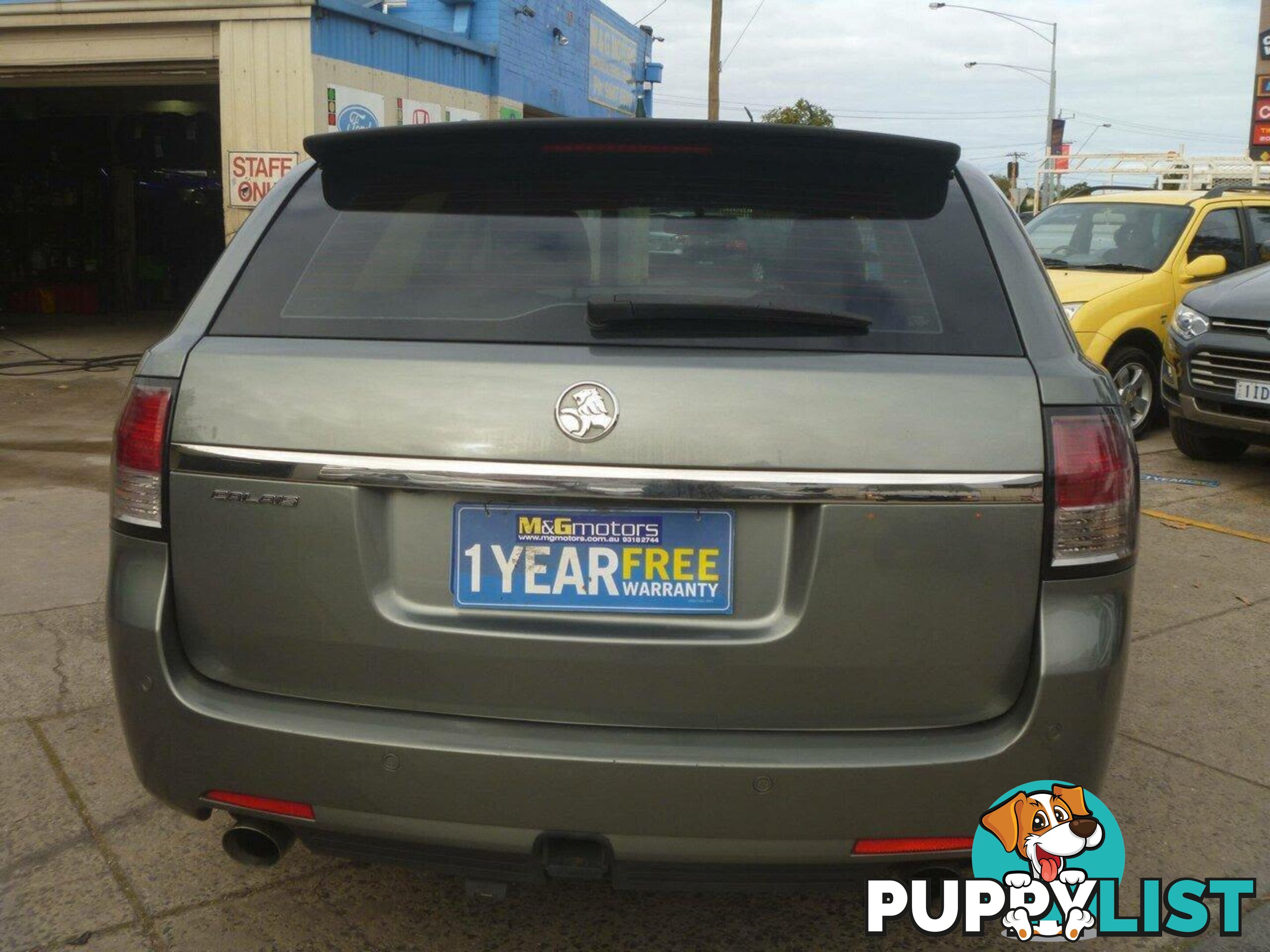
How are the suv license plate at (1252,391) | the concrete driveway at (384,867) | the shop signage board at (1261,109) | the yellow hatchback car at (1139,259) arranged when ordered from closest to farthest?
the concrete driveway at (384,867), the suv license plate at (1252,391), the yellow hatchback car at (1139,259), the shop signage board at (1261,109)

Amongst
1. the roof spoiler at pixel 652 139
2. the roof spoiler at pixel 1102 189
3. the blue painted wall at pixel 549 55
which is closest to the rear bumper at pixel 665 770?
the roof spoiler at pixel 652 139

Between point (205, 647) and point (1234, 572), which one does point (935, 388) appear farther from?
point (1234, 572)

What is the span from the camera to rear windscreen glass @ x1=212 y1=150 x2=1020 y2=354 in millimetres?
2170

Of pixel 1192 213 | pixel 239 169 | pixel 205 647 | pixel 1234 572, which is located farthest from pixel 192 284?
pixel 205 647

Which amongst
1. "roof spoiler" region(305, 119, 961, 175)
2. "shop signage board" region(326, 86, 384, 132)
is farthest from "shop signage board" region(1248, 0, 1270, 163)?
"roof spoiler" region(305, 119, 961, 175)

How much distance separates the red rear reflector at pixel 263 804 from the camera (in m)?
2.18

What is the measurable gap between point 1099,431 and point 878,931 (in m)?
1.24

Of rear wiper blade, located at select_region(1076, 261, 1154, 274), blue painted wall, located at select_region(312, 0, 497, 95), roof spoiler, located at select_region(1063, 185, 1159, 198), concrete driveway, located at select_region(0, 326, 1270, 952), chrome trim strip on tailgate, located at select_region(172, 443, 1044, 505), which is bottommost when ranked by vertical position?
concrete driveway, located at select_region(0, 326, 1270, 952)

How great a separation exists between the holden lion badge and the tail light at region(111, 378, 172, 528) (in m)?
0.75

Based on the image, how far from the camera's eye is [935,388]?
2.09 m

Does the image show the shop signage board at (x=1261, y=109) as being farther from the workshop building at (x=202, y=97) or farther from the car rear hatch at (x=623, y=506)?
the car rear hatch at (x=623, y=506)

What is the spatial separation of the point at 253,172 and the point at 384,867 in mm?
10976

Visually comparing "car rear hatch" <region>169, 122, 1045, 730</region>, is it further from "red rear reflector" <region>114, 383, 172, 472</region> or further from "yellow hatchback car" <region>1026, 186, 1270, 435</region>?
"yellow hatchback car" <region>1026, 186, 1270, 435</region>

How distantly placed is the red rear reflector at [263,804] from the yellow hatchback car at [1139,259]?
7.88 meters
